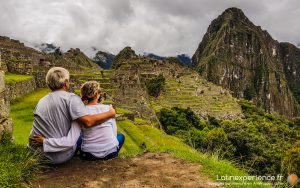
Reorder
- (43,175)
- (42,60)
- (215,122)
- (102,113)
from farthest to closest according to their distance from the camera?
(215,122) → (42,60) → (102,113) → (43,175)

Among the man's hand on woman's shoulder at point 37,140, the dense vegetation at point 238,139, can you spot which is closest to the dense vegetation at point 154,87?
the dense vegetation at point 238,139

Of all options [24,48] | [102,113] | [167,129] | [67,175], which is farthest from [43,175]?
[24,48]

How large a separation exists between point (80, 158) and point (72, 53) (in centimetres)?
8396

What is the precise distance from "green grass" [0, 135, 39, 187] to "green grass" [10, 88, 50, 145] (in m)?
7.65

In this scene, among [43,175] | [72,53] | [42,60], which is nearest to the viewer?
[43,175]

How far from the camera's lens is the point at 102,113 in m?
8.30

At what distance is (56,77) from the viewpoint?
8109 mm

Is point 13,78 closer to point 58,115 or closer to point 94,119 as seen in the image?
point 58,115

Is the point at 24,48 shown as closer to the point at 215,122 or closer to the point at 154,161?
the point at 215,122

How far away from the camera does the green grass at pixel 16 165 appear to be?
21.2 feet

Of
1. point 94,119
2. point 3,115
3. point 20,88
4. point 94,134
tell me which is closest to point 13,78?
point 20,88

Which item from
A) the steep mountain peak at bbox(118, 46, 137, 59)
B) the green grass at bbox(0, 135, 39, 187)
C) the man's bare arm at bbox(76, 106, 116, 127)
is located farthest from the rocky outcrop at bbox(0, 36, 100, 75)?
the steep mountain peak at bbox(118, 46, 137, 59)

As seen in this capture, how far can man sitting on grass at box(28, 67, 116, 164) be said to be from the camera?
8047 mm

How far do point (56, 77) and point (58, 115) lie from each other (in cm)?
86
